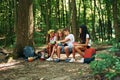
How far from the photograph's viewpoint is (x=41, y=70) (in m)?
10.1

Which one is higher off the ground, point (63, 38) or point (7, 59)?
point (63, 38)

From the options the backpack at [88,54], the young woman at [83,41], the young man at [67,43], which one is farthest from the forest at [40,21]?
the young man at [67,43]

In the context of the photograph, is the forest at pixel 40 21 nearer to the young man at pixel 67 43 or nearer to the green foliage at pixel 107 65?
the green foliage at pixel 107 65

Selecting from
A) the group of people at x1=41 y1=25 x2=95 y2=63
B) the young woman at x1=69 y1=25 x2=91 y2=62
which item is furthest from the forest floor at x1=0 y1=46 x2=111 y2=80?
the young woman at x1=69 y1=25 x2=91 y2=62

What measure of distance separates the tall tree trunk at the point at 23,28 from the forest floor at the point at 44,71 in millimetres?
1249

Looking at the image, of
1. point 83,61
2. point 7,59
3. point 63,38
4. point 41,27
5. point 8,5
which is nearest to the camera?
point 83,61

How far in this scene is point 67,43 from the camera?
1156 cm

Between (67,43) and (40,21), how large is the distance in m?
25.2

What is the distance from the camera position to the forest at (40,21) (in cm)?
1328

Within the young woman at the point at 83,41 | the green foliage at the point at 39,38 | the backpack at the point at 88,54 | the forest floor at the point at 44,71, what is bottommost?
the green foliage at the point at 39,38

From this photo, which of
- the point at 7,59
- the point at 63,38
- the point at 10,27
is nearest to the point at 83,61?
the point at 63,38

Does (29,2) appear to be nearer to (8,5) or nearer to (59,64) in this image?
(59,64)

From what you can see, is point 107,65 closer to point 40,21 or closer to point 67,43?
point 67,43

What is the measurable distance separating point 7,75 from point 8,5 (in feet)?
71.6
